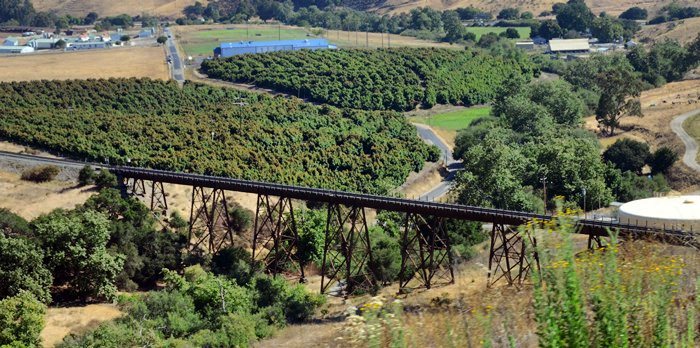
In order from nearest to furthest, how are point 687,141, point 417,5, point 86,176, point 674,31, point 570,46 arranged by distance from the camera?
1. point 86,176
2. point 687,141
3. point 570,46
4. point 674,31
5. point 417,5

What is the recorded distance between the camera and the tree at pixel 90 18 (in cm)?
17806

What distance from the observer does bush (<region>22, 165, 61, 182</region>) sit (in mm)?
58844

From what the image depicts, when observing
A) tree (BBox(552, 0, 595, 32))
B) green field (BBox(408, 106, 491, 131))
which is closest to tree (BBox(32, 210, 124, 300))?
green field (BBox(408, 106, 491, 131))

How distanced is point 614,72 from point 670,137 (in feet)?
50.0

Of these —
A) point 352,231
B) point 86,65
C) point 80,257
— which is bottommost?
point 80,257

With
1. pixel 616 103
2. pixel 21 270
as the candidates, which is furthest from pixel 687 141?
pixel 21 270

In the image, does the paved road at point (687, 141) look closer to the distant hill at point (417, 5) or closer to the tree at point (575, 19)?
the tree at point (575, 19)

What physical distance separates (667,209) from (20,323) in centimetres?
2845

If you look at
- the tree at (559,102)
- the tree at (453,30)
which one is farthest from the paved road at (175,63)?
the tree at (453,30)

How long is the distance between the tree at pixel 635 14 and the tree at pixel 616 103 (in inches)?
3066

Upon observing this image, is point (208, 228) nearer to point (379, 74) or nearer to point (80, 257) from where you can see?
point (80, 257)

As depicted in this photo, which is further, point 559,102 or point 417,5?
point 417,5

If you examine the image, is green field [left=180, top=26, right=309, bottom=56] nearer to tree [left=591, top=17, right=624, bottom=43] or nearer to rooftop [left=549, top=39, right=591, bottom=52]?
rooftop [left=549, top=39, right=591, bottom=52]

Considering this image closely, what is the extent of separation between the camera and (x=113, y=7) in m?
194
